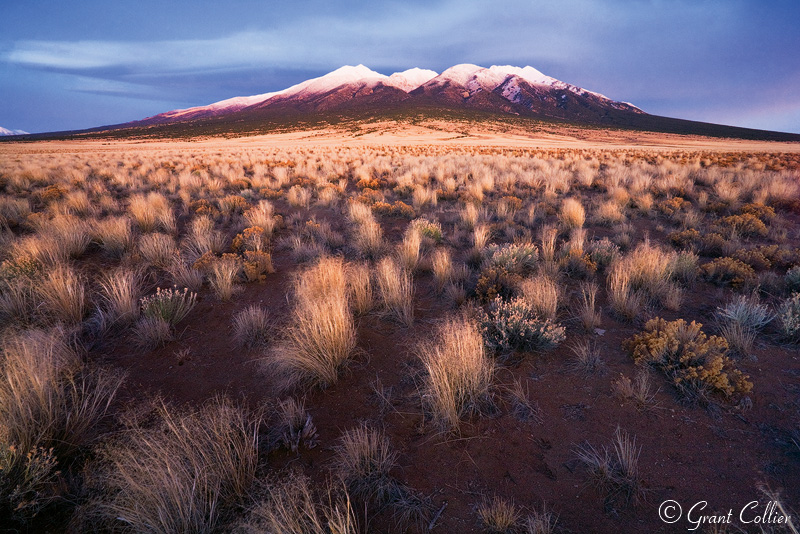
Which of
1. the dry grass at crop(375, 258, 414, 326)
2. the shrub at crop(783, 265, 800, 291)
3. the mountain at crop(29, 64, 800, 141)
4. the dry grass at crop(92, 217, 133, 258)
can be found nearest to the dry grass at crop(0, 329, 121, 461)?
the dry grass at crop(375, 258, 414, 326)

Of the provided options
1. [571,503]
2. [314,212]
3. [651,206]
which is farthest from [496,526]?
[651,206]

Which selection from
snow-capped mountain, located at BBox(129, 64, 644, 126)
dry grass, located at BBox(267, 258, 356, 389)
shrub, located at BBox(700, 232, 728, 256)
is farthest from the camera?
snow-capped mountain, located at BBox(129, 64, 644, 126)

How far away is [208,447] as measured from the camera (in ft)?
7.25

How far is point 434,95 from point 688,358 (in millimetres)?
162277

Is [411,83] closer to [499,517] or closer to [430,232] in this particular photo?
[430,232]

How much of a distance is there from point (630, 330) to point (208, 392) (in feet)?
14.6

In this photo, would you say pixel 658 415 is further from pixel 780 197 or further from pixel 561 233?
→ pixel 780 197

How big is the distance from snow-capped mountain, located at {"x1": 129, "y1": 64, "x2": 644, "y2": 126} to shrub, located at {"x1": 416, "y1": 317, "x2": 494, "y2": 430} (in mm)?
123427

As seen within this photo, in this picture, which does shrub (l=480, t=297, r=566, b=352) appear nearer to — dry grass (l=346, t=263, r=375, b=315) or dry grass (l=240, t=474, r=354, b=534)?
dry grass (l=346, t=263, r=375, b=315)

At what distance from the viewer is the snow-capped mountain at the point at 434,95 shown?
125 meters

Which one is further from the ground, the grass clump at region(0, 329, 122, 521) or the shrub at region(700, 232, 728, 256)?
the shrub at region(700, 232, 728, 256)

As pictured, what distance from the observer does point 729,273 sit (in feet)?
16.0

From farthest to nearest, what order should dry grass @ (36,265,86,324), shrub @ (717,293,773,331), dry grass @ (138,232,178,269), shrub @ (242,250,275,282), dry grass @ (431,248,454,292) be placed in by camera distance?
1. dry grass @ (138,232,178,269)
2. shrub @ (242,250,275,282)
3. dry grass @ (431,248,454,292)
4. dry grass @ (36,265,86,324)
5. shrub @ (717,293,773,331)

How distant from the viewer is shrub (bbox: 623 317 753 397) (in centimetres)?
283
